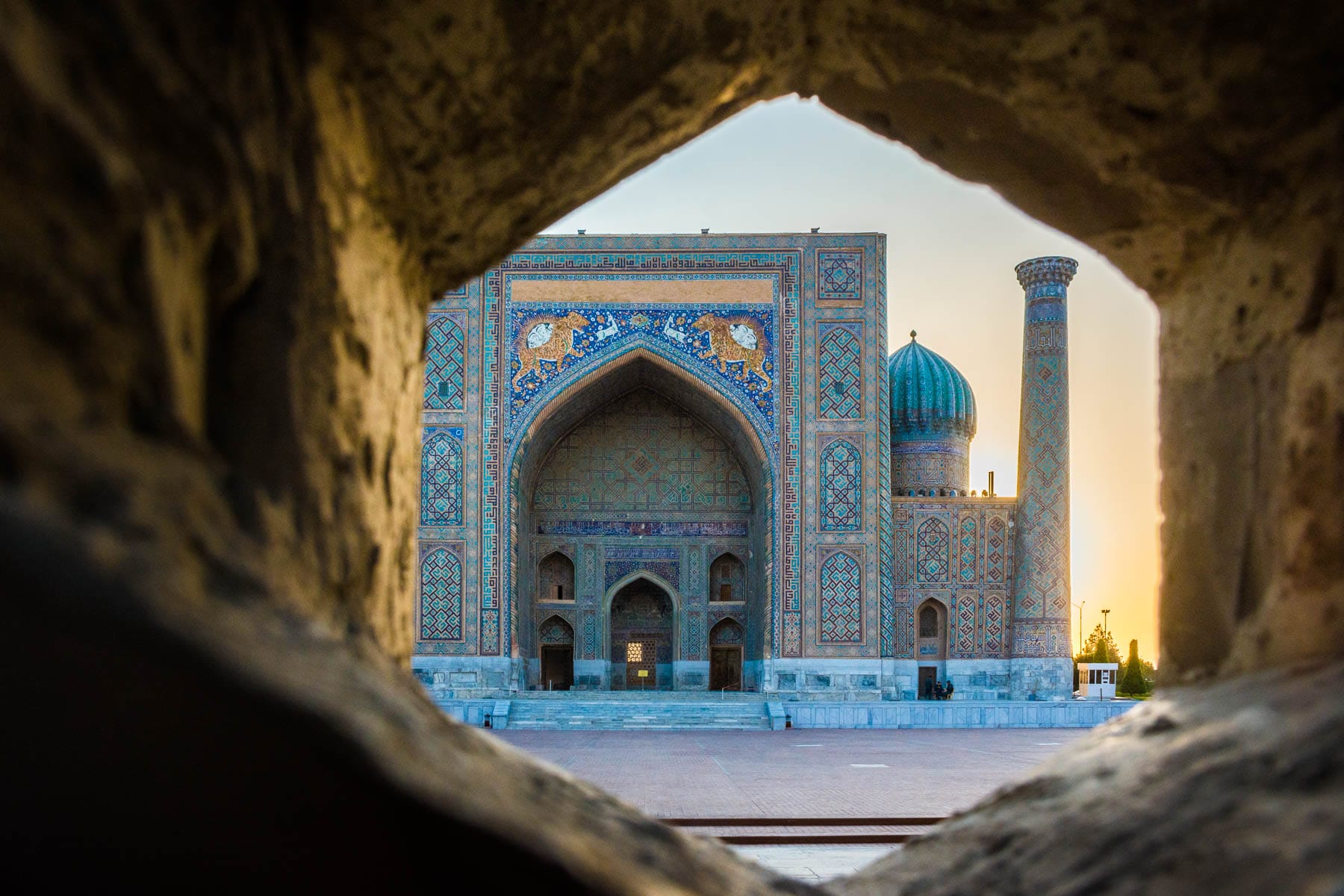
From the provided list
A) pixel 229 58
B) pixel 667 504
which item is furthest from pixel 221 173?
pixel 667 504

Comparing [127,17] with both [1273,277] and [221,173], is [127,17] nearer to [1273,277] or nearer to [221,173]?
[221,173]

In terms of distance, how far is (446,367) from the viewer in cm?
1585

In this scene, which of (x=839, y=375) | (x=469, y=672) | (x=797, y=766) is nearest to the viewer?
(x=797, y=766)

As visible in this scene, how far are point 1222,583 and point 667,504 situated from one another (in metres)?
15.2

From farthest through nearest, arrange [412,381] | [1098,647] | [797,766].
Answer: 1. [1098,647]
2. [797,766]
3. [412,381]

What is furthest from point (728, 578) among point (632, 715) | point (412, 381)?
point (412, 381)

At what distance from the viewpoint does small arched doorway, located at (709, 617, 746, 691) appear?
55.5 feet

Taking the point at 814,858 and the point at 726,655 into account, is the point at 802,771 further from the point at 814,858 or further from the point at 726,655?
the point at 726,655

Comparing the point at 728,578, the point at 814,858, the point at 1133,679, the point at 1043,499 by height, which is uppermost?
the point at 1043,499

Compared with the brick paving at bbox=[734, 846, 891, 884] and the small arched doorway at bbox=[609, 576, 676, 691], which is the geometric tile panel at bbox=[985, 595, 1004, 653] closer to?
the small arched doorway at bbox=[609, 576, 676, 691]

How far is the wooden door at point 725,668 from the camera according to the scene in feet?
55.6

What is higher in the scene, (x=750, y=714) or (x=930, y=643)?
(x=930, y=643)

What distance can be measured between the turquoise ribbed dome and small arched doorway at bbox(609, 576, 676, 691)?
5.11m

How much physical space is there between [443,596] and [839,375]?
6.37 meters
